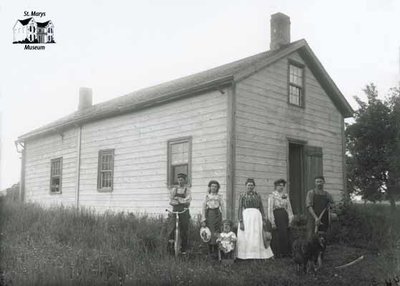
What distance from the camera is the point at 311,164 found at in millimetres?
13945

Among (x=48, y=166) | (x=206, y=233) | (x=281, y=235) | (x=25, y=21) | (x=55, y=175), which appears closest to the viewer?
(x=25, y=21)

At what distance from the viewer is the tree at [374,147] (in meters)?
26.8

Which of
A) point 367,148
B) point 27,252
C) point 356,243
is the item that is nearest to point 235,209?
point 356,243

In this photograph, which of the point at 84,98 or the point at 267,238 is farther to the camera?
the point at 84,98

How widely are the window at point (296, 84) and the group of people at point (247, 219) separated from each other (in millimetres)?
5256

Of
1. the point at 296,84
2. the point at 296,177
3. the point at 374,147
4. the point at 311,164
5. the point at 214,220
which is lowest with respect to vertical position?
the point at 214,220

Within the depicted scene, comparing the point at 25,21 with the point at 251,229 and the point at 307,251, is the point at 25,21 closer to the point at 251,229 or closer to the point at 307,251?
the point at 251,229

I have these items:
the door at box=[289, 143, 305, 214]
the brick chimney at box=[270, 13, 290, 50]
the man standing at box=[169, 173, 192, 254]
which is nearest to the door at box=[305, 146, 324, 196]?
the door at box=[289, 143, 305, 214]

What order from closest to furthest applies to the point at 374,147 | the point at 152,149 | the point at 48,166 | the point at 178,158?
the point at 178,158
the point at 152,149
the point at 48,166
the point at 374,147

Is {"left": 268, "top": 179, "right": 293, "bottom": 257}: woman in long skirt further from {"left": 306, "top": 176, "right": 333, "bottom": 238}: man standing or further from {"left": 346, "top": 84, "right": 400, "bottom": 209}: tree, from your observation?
{"left": 346, "top": 84, "right": 400, "bottom": 209}: tree

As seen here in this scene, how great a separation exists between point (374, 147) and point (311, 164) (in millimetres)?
15466

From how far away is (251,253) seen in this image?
9.21 metres

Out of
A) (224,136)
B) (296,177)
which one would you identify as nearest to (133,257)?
(224,136)

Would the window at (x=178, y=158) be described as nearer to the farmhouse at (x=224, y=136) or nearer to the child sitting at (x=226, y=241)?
the farmhouse at (x=224, y=136)
